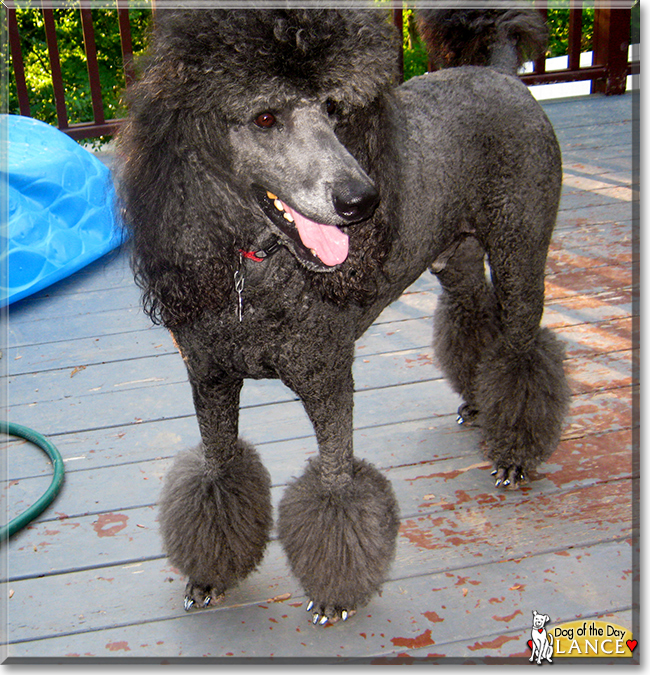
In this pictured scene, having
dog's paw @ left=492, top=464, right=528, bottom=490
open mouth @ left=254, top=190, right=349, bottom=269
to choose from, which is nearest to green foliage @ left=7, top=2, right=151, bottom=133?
Answer: dog's paw @ left=492, top=464, right=528, bottom=490

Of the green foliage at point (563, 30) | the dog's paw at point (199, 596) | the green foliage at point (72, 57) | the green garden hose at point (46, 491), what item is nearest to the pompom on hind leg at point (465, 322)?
the dog's paw at point (199, 596)

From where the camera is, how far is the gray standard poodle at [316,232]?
4.13 feet

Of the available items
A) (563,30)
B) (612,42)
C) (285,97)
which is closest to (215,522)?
(285,97)

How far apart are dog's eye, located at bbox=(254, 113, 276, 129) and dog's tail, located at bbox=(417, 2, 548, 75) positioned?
1061 mm

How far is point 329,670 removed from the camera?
1.56 m

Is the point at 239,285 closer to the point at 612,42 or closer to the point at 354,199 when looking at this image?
the point at 354,199

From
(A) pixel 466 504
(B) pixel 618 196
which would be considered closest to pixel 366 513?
(A) pixel 466 504

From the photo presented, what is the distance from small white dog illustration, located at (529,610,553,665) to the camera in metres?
1.53

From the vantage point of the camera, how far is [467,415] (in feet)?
7.73

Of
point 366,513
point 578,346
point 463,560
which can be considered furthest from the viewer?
point 578,346

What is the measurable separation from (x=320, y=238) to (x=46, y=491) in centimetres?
125

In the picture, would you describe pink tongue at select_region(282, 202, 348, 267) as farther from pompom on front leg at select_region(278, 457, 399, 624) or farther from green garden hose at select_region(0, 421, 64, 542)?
green garden hose at select_region(0, 421, 64, 542)

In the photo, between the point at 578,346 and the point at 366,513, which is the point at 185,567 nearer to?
the point at 366,513

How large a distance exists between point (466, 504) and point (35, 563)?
45.3 inches
